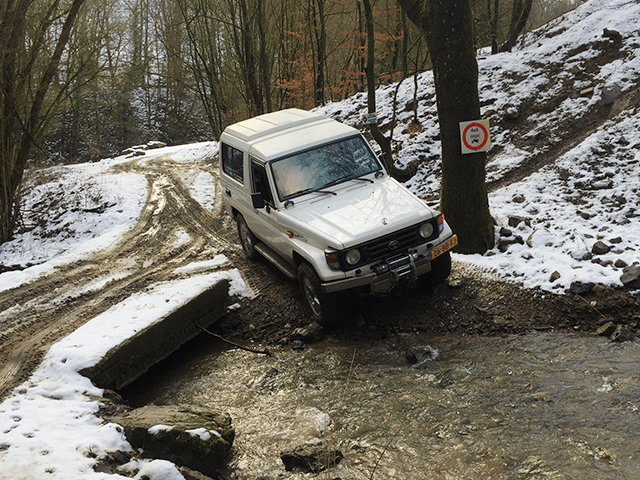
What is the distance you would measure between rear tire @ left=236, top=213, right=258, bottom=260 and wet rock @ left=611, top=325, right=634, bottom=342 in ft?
16.3

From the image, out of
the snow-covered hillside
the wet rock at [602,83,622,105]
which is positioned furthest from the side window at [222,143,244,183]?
the wet rock at [602,83,622,105]

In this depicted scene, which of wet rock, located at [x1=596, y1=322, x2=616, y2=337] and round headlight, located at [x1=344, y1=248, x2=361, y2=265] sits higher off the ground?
round headlight, located at [x1=344, y1=248, x2=361, y2=265]

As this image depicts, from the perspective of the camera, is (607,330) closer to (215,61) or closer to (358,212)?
(358,212)

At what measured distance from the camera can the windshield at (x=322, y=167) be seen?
6.91 meters

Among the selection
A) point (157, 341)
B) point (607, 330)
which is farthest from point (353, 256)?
point (607, 330)

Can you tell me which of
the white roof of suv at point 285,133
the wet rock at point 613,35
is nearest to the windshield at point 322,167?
the white roof of suv at point 285,133

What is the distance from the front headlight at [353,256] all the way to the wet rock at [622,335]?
2706 mm

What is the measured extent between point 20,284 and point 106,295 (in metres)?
1.78

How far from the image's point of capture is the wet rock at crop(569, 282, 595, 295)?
613 centimetres

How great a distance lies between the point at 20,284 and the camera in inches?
340

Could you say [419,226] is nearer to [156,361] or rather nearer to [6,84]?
A: [156,361]

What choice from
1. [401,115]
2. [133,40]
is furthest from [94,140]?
[401,115]

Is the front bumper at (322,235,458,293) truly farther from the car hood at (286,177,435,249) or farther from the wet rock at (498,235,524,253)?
the wet rock at (498,235,524,253)

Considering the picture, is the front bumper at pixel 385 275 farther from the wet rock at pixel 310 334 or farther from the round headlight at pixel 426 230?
the wet rock at pixel 310 334
